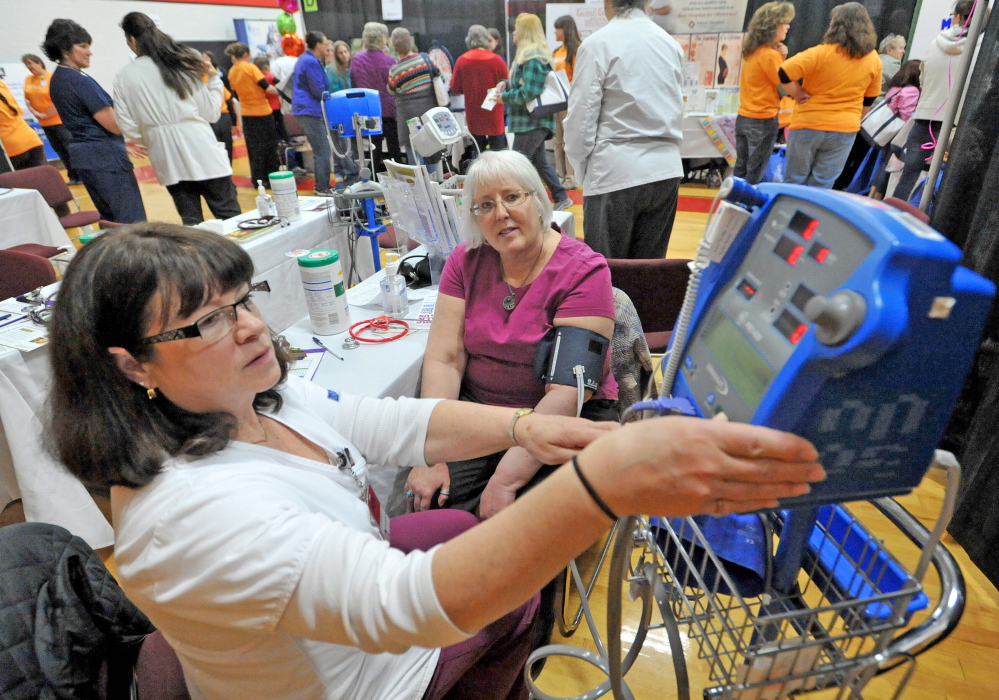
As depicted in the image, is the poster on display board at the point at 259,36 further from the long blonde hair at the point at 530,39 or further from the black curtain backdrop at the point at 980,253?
the black curtain backdrop at the point at 980,253

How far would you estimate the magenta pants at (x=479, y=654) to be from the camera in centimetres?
105

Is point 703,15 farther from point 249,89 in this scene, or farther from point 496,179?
point 496,179

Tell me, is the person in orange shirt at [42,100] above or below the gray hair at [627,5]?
below

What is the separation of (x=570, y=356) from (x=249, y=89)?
5.50 metres

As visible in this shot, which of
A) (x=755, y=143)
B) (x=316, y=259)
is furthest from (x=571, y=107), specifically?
(x=755, y=143)

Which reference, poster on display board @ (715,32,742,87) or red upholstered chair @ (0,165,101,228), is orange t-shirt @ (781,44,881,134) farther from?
red upholstered chair @ (0,165,101,228)

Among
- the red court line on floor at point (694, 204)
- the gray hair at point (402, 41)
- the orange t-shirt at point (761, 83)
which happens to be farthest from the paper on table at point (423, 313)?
the gray hair at point (402, 41)

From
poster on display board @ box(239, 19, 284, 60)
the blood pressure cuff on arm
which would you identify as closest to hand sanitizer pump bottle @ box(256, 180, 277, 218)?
the blood pressure cuff on arm

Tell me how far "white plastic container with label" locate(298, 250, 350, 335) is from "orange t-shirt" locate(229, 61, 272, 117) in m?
4.70

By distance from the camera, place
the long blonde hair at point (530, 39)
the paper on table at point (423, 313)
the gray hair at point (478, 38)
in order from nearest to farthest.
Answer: the paper on table at point (423, 313) < the long blonde hair at point (530, 39) < the gray hair at point (478, 38)

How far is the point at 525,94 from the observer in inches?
176

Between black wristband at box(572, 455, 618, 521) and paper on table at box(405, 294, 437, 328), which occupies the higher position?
black wristband at box(572, 455, 618, 521)

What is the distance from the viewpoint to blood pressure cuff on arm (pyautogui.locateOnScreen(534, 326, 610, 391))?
1469 millimetres

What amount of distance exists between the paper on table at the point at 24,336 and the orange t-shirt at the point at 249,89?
4.39m
